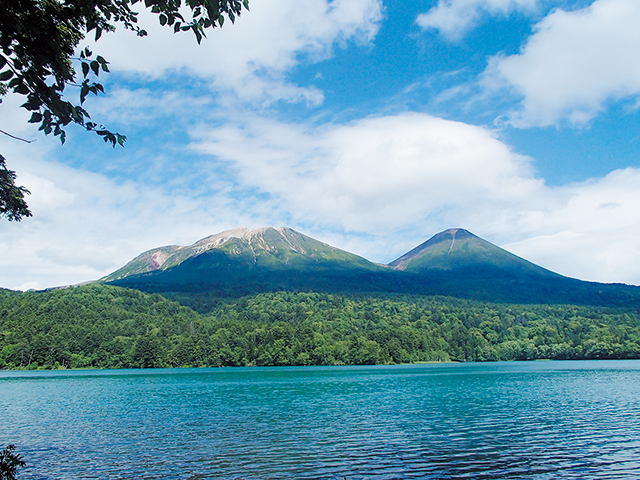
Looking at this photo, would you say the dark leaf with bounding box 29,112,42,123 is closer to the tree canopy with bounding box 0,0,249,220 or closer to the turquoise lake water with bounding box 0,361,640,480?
the tree canopy with bounding box 0,0,249,220

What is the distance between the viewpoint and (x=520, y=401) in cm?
5241

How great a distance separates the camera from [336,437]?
32.3 meters

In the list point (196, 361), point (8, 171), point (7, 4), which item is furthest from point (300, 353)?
point (7, 4)

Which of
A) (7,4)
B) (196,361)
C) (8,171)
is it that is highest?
(8,171)

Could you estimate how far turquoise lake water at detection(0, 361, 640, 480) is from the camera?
78.1 feet

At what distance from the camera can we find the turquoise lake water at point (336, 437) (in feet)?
78.1

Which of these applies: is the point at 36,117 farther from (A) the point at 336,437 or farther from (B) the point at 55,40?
(A) the point at 336,437

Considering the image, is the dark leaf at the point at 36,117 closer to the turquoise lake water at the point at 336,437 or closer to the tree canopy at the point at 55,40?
the tree canopy at the point at 55,40

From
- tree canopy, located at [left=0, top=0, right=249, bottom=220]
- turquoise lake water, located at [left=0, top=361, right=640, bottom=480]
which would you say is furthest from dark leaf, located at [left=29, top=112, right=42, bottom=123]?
turquoise lake water, located at [left=0, top=361, right=640, bottom=480]

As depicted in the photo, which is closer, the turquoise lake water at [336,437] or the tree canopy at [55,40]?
the tree canopy at [55,40]

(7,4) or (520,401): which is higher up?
(7,4)

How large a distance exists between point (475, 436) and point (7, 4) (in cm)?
3422

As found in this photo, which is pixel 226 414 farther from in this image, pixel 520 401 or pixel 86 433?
pixel 520 401

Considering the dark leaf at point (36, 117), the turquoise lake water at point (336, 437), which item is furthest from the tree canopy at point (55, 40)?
the turquoise lake water at point (336, 437)
